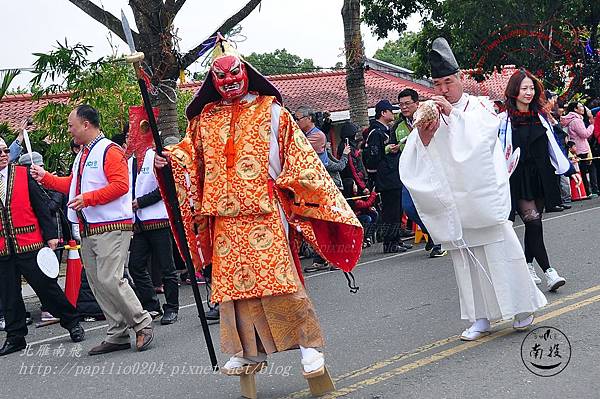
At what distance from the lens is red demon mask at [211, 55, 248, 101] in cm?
576

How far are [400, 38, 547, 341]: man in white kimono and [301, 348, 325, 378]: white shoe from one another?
1437mm

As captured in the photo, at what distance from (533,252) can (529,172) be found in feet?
2.22

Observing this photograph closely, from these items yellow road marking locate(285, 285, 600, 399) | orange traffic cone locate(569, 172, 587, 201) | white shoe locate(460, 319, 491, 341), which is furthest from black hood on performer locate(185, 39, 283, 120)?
orange traffic cone locate(569, 172, 587, 201)

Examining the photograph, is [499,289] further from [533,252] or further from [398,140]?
[398,140]

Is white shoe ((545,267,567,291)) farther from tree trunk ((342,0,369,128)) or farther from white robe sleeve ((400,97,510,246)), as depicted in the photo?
tree trunk ((342,0,369,128))

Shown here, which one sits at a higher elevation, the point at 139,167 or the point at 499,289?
the point at 139,167

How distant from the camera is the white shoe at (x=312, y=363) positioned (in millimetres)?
5586

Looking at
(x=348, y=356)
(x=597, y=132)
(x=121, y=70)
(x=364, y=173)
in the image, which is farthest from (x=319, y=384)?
(x=597, y=132)

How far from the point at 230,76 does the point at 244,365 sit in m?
1.67

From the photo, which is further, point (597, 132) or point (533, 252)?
point (597, 132)

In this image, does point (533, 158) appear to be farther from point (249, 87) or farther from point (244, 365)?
point (244, 365)

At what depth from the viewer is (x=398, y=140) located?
12.3m

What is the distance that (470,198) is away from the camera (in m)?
6.57

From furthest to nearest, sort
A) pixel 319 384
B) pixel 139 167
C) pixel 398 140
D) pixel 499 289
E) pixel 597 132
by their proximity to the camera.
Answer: pixel 597 132 < pixel 398 140 < pixel 139 167 < pixel 499 289 < pixel 319 384
